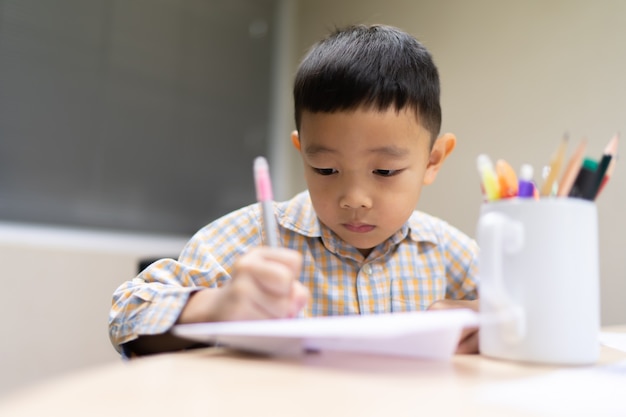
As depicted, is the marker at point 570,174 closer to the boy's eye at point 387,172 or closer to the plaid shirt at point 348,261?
the boy's eye at point 387,172

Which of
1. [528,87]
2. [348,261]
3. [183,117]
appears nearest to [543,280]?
[348,261]

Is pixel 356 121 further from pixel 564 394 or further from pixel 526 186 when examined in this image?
pixel 564 394

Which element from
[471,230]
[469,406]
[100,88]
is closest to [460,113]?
[471,230]

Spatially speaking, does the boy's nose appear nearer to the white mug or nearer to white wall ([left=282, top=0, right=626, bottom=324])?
the white mug

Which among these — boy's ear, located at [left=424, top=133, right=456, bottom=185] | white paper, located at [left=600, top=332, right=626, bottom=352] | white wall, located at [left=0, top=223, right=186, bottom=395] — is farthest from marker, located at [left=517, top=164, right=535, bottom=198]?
white wall, located at [left=0, top=223, right=186, bottom=395]

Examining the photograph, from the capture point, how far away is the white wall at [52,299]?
1.49m

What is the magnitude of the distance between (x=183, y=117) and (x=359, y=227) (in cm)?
147

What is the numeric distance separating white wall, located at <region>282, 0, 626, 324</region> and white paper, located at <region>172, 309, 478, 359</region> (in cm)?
99

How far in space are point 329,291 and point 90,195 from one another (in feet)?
4.15

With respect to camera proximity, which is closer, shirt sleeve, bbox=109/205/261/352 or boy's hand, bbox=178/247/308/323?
boy's hand, bbox=178/247/308/323

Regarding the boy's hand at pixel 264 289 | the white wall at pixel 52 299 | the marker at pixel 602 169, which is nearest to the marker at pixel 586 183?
the marker at pixel 602 169

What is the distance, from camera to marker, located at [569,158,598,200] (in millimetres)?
486

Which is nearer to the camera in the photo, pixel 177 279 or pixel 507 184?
pixel 507 184

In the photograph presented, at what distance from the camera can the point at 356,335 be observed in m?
0.37
